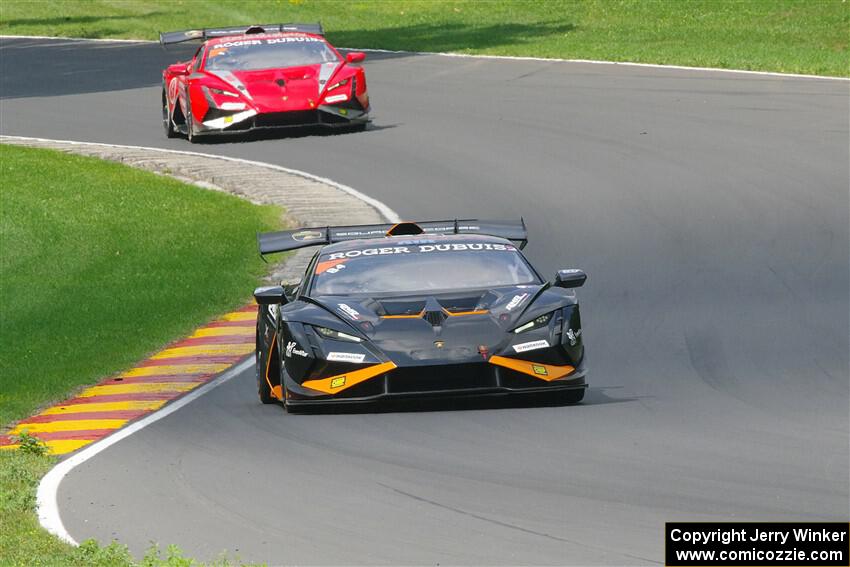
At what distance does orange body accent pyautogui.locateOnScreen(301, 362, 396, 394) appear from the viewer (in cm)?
1249

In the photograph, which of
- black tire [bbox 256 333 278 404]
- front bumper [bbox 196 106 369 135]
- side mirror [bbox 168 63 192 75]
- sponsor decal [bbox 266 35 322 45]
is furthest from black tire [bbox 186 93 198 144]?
black tire [bbox 256 333 278 404]

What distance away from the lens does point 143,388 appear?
611 inches

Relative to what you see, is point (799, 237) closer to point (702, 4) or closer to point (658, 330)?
point (658, 330)

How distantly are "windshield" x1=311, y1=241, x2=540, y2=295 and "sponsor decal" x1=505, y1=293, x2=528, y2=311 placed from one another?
342 mm

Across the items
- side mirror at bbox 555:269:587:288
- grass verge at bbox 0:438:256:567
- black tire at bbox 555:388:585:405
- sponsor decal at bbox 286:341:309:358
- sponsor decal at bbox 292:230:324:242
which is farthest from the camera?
sponsor decal at bbox 292:230:324:242

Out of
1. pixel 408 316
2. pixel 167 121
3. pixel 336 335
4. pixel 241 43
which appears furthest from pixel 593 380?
pixel 167 121

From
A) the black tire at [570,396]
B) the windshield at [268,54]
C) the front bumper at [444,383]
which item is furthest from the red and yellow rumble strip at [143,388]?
the windshield at [268,54]

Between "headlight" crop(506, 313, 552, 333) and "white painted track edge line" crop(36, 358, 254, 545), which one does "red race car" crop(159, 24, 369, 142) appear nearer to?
"white painted track edge line" crop(36, 358, 254, 545)

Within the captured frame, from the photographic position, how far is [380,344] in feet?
41.2

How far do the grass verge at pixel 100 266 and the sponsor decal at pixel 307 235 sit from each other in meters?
2.60

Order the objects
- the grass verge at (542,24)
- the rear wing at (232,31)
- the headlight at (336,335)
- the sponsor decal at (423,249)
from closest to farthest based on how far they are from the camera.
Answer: the headlight at (336,335)
the sponsor decal at (423,249)
the rear wing at (232,31)
the grass verge at (542,24)

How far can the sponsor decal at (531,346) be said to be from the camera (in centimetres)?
1259

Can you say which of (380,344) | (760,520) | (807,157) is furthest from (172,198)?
(760,520)

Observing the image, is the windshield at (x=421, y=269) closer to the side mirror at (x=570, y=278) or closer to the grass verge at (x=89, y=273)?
the side mirror at (x=570, y=278)
